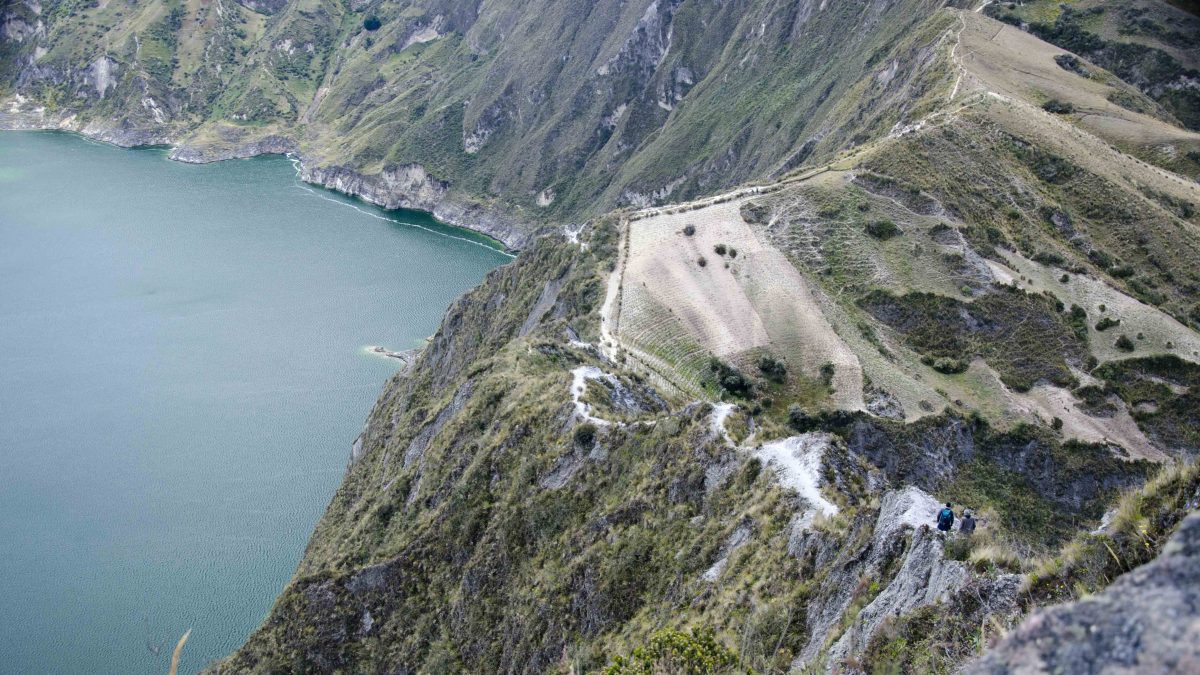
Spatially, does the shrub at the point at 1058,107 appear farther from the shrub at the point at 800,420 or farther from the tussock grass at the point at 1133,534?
the tussock grass at the point at 1133,534

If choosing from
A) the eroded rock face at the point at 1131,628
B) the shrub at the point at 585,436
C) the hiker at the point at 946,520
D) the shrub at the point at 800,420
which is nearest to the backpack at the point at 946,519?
the hiker at the point at 946,520

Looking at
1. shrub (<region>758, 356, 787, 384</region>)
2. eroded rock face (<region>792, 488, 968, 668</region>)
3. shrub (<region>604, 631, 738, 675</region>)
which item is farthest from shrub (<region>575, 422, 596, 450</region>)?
eroded rock face (<region>792, 488, 968, 668</region>)

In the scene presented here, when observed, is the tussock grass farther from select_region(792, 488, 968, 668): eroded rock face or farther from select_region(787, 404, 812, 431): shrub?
select_region(787, 404, 812, 431): shrub

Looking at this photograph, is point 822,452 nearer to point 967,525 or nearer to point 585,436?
point 967,525

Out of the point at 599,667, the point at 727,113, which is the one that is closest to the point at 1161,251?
the point at 599,667

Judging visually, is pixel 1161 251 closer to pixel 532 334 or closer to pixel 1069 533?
pixel 1069 533

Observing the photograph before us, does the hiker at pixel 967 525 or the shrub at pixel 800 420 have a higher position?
the hiker at pixel 967 525

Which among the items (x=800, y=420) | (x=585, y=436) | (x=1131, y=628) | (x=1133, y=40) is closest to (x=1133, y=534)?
(x=1131, y=628)
